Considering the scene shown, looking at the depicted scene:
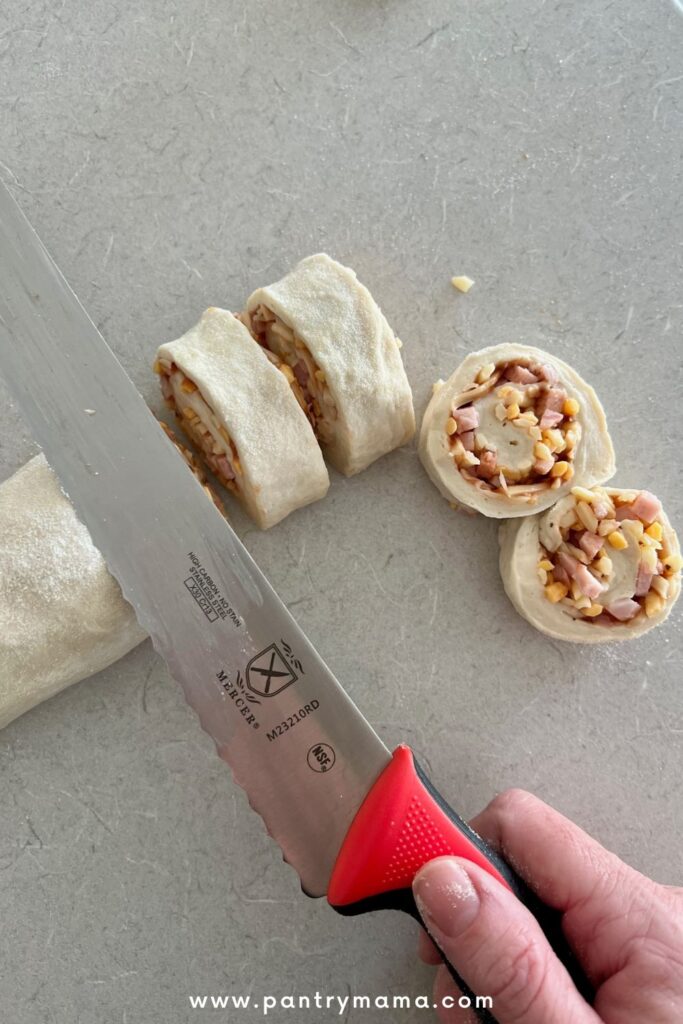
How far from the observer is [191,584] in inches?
59.8

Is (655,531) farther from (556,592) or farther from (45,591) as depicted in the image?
(45,591)

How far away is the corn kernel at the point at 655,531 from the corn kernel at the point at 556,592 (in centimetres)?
20

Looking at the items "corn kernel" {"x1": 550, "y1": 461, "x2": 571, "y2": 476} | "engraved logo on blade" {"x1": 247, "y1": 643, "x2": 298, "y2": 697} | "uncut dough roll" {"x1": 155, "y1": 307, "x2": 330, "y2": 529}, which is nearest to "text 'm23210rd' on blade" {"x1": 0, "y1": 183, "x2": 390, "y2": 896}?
"engraved logo on blade" {"x1": 247, "y1": 643, "x2": 298, "y2": 697}

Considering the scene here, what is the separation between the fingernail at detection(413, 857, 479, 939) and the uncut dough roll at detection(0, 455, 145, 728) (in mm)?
722

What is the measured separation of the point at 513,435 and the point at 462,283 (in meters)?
0.42

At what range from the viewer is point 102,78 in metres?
1.95

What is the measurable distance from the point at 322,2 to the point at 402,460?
1085mm

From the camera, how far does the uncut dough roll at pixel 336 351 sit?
169 cm

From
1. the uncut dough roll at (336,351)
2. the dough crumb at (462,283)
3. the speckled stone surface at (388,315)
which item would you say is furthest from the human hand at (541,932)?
the dough crumb at (462,283)

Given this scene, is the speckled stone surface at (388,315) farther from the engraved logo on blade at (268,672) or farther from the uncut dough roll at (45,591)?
the engraved logo on blade at (268,672)

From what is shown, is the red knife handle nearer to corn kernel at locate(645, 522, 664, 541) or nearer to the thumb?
the thumb

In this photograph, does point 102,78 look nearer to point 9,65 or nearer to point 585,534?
point 9,65

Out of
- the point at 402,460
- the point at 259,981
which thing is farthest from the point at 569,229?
the point at 259,981

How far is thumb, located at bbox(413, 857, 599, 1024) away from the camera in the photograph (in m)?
1.29
